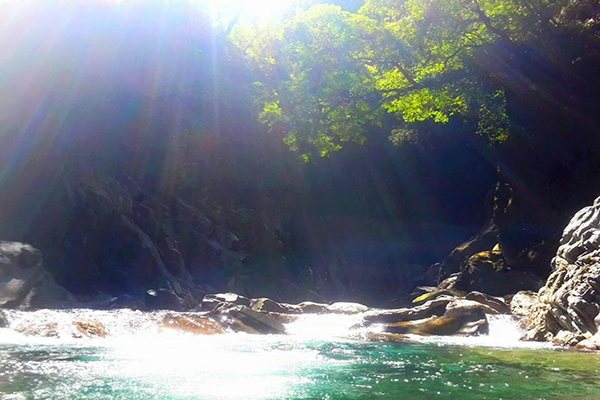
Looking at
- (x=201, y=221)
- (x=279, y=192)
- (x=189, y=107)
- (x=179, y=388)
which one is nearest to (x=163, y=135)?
(x=189, y=107)

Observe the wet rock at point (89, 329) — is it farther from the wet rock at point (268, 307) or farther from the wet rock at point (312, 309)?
the wet rock at point (312, 309)

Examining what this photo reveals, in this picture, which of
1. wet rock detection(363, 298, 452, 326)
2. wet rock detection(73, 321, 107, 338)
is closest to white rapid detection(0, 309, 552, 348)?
wet rock detection(73, 321, 107, 338)

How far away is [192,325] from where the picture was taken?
51.4 ft

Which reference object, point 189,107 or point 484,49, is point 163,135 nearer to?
point 189,107

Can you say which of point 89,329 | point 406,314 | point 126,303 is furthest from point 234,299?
point 89,329

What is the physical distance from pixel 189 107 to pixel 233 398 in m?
33.6

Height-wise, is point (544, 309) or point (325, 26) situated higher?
point (325, 26)

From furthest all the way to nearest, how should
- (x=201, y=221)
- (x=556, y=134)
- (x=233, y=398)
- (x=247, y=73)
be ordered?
(x=247, y=73) → (x=201, y=221) → (x=556, y=134) → (x=233, y=398)

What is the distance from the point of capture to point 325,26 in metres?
15.1

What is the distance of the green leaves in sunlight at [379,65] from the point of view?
13.9m

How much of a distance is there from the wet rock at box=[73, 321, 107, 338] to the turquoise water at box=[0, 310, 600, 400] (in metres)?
0.72

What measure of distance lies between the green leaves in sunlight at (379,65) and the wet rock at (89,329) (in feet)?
21.9

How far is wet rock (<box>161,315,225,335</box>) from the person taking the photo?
50.1ft

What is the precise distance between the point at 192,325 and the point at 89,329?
9.31ft
